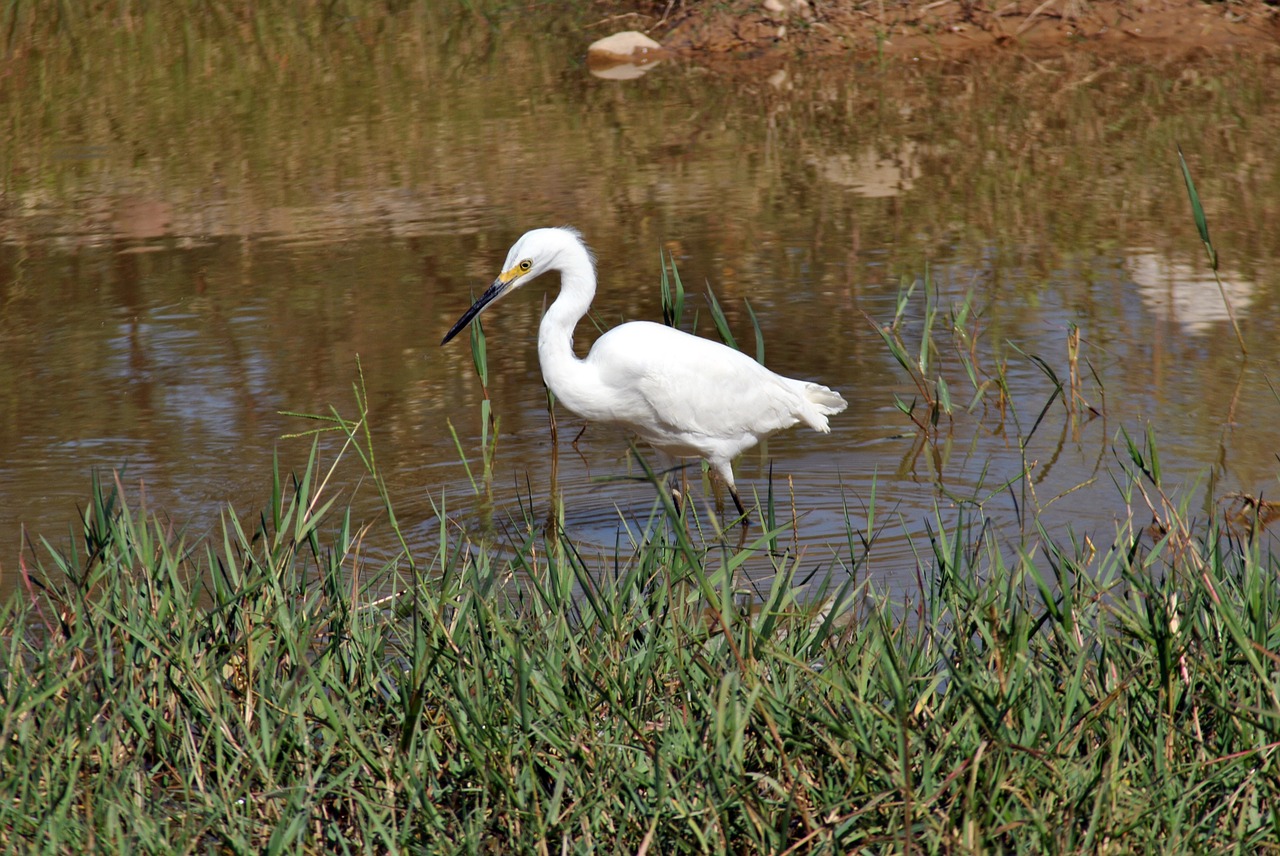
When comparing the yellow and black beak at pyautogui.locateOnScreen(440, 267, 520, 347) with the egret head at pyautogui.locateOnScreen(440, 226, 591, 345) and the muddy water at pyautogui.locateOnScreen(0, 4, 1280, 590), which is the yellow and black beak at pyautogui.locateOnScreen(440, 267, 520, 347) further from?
the muddy water at pyautogui.locateOnScreen(0, 4, 1280, 590)

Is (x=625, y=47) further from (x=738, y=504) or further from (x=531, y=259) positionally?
(x=738, y=504)

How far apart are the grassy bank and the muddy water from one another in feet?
1.42

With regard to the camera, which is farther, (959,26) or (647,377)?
(959,26)

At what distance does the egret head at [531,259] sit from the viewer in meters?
5.06

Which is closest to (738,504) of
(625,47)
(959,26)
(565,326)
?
(565,326)

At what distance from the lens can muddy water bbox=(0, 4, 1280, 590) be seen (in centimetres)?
545

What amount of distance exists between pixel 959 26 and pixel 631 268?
7159 mm

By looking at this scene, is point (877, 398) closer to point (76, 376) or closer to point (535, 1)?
point (76, 376)

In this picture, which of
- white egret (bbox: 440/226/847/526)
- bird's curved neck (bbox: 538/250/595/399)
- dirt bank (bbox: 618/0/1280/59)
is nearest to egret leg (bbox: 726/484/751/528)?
white egret (bbox: 440/226/847/526)

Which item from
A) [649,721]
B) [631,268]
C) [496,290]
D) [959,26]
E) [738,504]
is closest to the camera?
[649,721]

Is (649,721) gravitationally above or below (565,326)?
below

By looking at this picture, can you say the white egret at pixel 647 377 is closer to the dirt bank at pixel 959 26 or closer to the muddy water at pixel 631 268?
the muddy water at pixel 631 268

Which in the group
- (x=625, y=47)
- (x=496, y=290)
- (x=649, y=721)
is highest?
(x=625, y=47)

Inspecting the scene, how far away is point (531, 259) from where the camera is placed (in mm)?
5090
